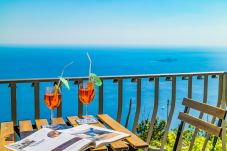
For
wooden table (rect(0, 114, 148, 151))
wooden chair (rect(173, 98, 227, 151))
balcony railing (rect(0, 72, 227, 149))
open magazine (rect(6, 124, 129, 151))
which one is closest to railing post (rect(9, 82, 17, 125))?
balcony railing (rect(0, 72, 227, 149))

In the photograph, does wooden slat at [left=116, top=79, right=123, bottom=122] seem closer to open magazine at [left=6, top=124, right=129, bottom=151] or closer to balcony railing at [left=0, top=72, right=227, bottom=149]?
balcony railing at [left=0, top=72, right=227, bottom=149]

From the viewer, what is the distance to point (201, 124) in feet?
6.64

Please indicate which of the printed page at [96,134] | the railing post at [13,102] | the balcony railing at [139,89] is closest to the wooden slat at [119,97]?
the balcony railing at [139,89]

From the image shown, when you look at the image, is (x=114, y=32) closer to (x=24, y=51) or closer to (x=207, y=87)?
(x=24, y=51)

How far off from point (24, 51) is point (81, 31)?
18.3ft

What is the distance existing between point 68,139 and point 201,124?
939 mm

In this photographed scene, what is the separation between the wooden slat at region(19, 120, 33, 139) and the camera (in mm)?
1726

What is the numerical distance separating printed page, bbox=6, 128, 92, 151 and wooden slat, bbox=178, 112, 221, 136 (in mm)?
807

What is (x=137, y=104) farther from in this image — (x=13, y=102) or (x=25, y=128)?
(x=25, y=128)

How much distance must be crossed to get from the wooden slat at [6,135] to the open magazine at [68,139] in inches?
3.6


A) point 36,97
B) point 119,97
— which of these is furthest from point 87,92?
point 119,97

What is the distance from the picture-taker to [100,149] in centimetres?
149

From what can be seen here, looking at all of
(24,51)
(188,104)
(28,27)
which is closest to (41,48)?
(24,51)

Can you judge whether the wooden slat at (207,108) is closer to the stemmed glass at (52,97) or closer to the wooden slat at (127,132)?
the wooden slat at (127,132)
